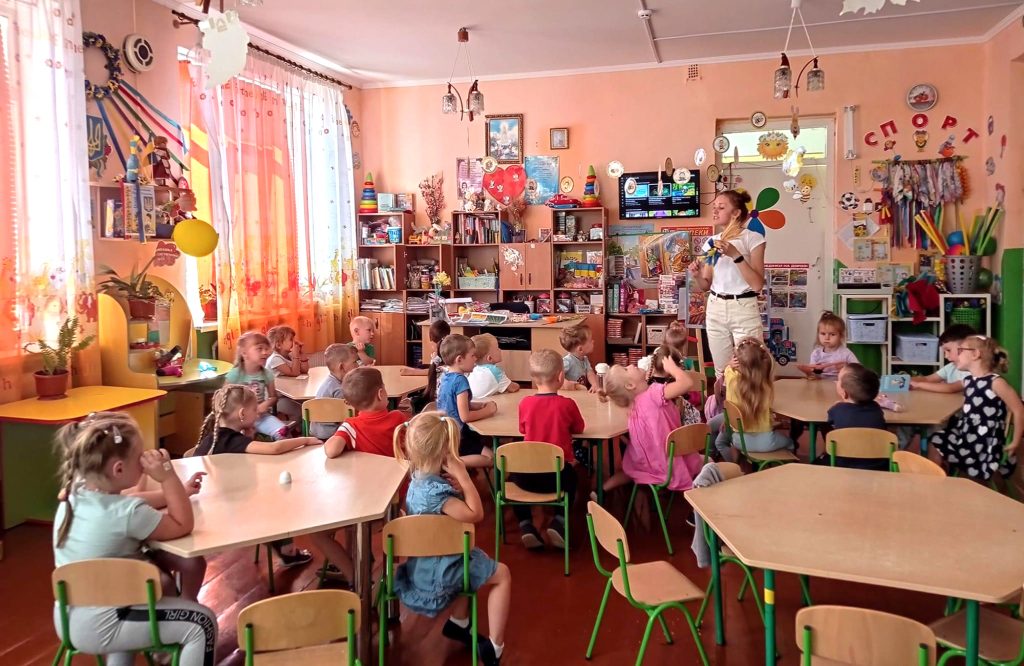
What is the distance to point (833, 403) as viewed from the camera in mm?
3930

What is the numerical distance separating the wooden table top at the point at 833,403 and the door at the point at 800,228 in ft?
10.0

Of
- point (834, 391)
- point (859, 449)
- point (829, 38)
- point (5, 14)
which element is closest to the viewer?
point (859, 449)

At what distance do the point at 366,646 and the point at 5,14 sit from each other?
385cm

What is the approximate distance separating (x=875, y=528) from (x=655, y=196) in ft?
18.4

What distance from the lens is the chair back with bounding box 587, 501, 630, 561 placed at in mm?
2203

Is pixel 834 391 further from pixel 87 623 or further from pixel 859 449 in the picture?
pixel 87 623

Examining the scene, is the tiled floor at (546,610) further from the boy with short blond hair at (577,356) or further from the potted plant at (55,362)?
the boy with short blond hair at (577,356)

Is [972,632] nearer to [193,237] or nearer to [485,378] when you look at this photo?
[485,378]

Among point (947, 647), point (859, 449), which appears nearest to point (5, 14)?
point (859, 449)

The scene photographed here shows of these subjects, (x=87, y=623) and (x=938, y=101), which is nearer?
(x=87, y=623)

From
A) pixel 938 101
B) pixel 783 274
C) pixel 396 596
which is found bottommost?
pixel 396 596

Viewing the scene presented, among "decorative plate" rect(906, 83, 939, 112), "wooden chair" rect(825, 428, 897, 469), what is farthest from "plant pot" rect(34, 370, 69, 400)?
"decorative plate" rect(906, 83, 939, 112)

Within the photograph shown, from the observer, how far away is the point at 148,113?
202 inches

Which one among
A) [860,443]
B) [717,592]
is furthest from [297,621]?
[860,443]
